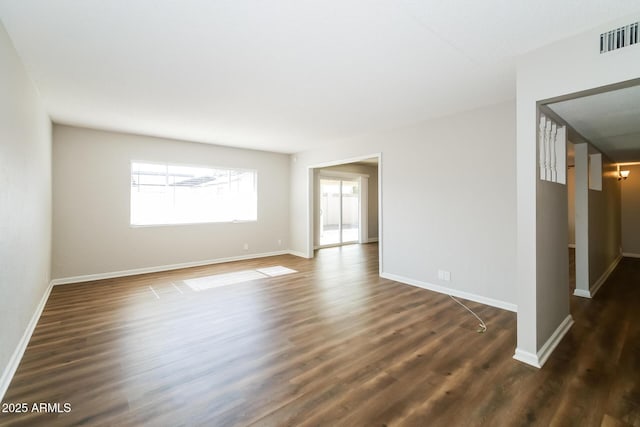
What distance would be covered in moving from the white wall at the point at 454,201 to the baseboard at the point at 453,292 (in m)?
0.01

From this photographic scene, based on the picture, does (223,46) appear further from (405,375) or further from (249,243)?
(249,243)

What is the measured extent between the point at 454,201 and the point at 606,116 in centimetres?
170

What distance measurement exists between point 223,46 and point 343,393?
2764mm

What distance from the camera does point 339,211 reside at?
8.90 meters

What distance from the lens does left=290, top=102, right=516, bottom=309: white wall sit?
136 inches

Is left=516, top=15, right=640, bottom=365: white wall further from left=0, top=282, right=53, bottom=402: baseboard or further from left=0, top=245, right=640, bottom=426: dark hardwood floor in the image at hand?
left=0, top=282, right=53, bottom=402: baseboard

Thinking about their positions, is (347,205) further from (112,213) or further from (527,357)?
(527,357)

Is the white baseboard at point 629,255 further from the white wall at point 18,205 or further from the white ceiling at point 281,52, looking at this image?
the white wall at point 18,205

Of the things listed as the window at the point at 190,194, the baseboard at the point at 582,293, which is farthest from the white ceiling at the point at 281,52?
the baseboard at the point at 582,293

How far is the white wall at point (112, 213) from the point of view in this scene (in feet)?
15.1

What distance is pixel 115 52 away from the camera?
2375 mm

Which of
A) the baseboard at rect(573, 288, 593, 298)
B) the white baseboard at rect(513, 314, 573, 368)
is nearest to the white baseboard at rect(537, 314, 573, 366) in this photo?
the white baseboard at rect(513, 314, 573, 368)

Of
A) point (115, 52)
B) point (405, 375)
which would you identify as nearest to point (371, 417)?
point (405, 375)

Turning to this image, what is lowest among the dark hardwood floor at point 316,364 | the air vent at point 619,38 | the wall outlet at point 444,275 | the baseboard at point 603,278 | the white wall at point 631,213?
the dark hardwood floor at point 316,364
